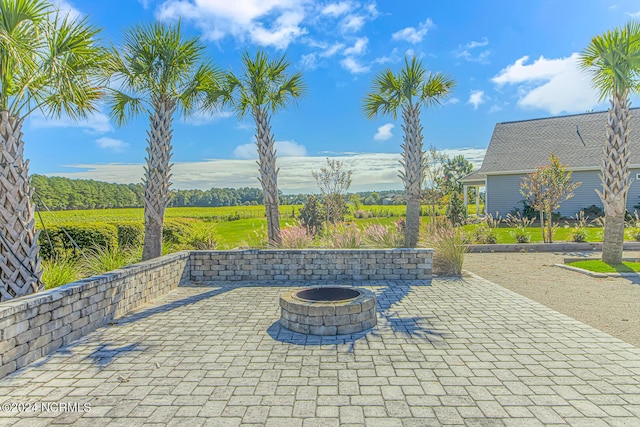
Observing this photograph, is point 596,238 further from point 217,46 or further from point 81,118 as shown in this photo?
point 81,118

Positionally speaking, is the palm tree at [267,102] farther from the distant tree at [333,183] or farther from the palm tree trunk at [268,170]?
the distant tree at [333,183]

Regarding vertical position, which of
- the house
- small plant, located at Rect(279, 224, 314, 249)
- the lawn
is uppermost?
the house

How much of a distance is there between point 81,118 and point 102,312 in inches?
126

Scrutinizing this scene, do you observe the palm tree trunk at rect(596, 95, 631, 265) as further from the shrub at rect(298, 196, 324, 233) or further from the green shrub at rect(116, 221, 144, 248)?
the green shrub at rect(116, 221, 144, 248)

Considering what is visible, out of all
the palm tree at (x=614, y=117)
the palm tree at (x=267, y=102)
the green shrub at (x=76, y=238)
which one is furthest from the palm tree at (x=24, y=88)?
the palm tree at (x=614, y=117)

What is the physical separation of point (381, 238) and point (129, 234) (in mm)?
7462

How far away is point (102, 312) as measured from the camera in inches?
199

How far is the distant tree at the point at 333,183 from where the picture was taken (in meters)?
12.7

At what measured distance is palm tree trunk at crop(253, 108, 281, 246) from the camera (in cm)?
1006

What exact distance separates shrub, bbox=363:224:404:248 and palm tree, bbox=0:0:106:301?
7372 mm

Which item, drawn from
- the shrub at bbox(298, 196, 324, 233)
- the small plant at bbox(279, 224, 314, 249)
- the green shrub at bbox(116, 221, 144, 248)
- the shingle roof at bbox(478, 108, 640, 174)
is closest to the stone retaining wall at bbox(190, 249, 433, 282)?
the small plant at bbox(279, 224, 314, 249)

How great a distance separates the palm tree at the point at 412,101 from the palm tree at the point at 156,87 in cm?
501

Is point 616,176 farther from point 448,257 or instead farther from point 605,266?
point 448,257

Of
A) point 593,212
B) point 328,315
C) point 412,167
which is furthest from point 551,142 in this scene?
point 328,315
